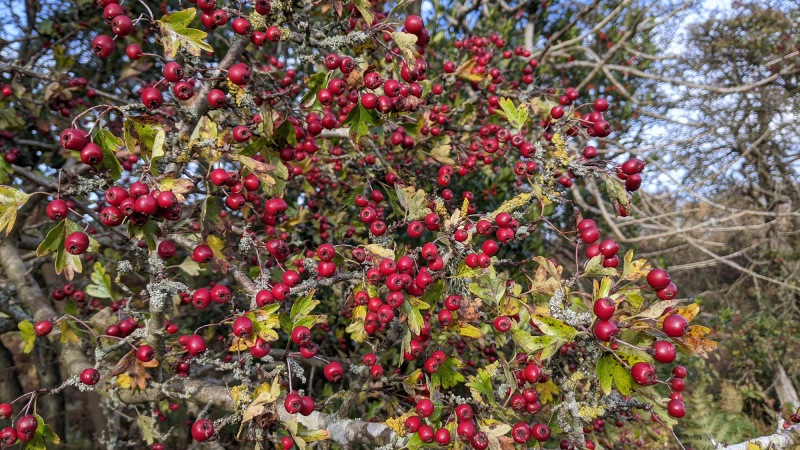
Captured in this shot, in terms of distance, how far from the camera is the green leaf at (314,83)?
194 cm

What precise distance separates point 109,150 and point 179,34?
1.67 ft

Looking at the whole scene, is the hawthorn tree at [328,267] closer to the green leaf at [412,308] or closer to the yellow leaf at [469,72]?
the green leaf at [412,308]

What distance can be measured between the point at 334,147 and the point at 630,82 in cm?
535

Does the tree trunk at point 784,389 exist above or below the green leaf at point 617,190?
below

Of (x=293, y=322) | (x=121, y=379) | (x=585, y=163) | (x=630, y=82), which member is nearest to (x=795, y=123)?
(x=630, y=82)

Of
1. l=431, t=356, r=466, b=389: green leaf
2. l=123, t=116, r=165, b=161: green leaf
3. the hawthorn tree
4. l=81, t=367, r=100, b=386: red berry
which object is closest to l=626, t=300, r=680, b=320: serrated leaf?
the hawthorn tree

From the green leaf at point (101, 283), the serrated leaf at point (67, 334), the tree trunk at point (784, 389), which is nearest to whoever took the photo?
the serrated leaf at point (67, 334)

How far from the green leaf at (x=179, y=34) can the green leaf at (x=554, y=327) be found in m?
1.56

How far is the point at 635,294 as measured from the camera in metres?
1.58

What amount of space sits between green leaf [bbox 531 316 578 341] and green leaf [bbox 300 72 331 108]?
1.36 m

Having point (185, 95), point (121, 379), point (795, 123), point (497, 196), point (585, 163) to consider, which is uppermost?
point (795, 123)

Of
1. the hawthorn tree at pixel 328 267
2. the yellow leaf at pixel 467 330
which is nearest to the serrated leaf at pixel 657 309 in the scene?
the hawthorn tree at pixel 328 267

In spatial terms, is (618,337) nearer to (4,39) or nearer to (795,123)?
(4,39)

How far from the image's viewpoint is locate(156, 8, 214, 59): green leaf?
5.29ft
